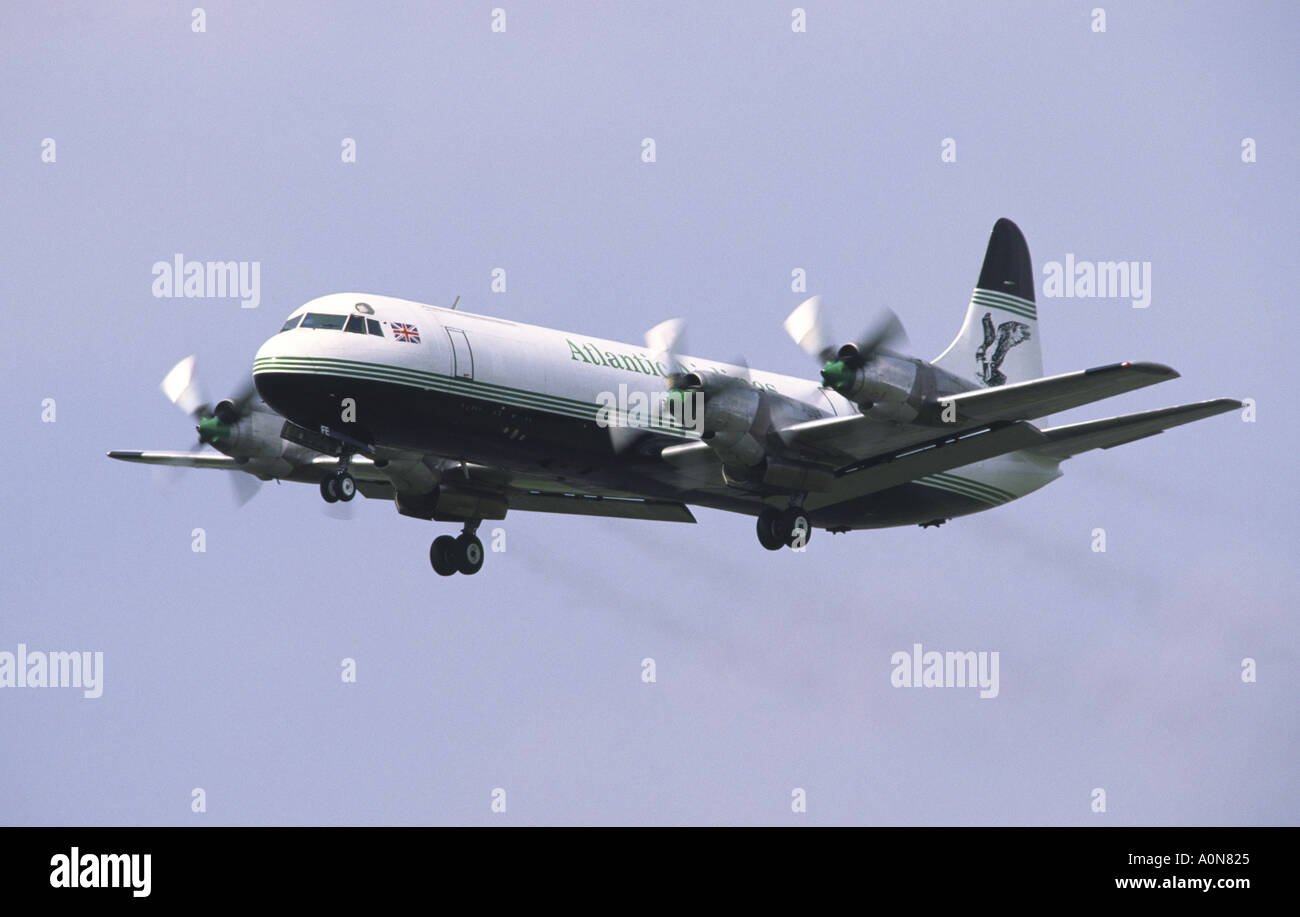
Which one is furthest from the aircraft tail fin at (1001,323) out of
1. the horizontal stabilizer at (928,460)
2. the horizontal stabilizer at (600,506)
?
the horizontal stabilizer at (600,506)

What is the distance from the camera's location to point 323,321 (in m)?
29.5

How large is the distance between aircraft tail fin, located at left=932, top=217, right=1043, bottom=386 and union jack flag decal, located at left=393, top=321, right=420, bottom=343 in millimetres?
12442

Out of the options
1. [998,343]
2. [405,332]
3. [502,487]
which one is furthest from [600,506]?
[998,343]

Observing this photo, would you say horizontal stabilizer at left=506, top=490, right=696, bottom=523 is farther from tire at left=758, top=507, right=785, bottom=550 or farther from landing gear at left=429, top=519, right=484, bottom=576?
tire at left=758, top=507, right=785, bottom=550

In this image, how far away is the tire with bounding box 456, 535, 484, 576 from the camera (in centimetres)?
3500

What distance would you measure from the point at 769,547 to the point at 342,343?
904 cm

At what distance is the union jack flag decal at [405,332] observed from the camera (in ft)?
97.2

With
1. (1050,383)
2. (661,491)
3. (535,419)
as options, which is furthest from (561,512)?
(1050,383)

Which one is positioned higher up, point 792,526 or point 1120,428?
point 1120,428

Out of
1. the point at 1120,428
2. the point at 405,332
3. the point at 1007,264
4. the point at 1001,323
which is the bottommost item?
the point at 1120,428

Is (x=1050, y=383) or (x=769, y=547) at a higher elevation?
(x=1050, y=383)

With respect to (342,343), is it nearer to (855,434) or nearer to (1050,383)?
(855,434)

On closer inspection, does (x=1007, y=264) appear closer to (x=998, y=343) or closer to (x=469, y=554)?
(x=998, y=343)
